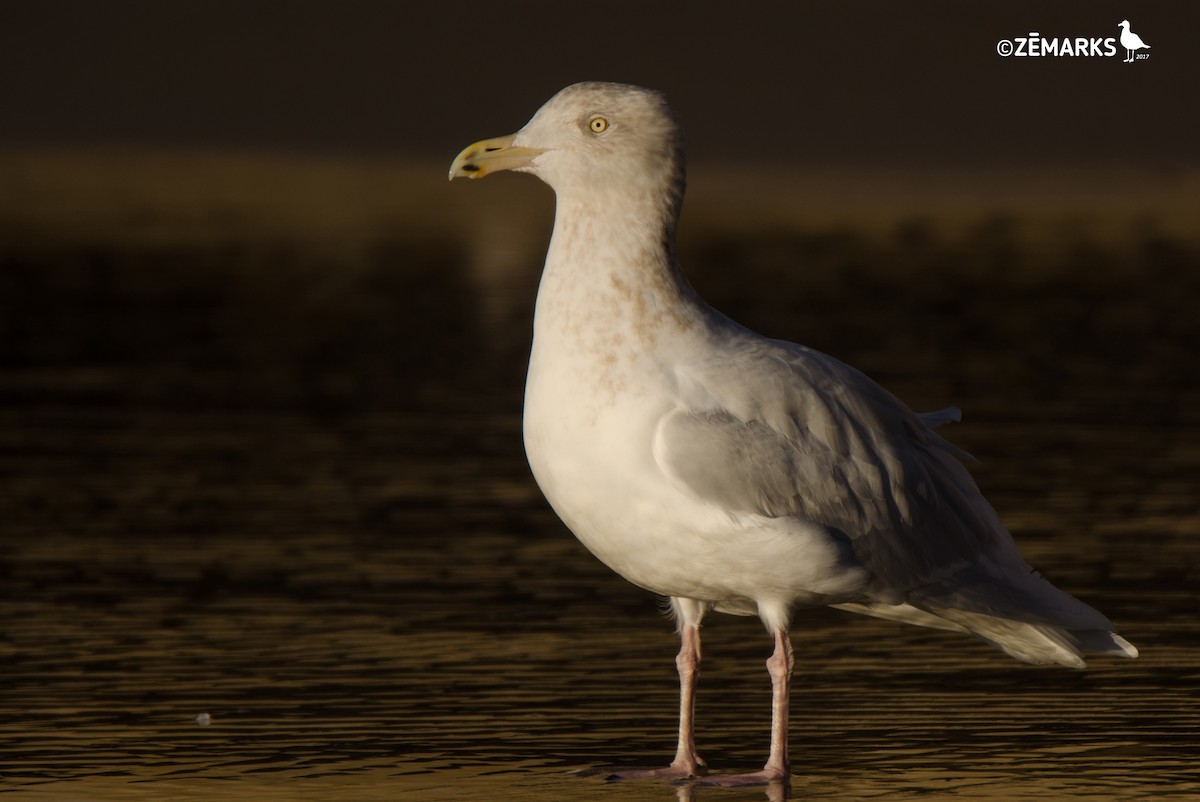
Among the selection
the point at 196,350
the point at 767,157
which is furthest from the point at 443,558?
the point at 767,157

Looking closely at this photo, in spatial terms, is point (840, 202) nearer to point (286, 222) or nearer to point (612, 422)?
point (286, 222)

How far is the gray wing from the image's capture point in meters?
6.87

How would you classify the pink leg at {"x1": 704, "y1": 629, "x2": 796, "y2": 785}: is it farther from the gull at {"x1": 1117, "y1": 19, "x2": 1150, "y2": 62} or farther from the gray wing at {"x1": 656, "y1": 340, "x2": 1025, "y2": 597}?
the gull at {"x1": 1117, "y1": 19, "x2": 1150, "y2": 62}

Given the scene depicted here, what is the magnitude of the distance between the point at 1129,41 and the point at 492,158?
45903mm

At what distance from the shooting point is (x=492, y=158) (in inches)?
290

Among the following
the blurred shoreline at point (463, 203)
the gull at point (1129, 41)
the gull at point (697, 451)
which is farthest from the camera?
the gull at point (1129, 41)

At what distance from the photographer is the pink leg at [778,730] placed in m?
7.02

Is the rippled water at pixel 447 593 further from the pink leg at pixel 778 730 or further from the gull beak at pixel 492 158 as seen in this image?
the gull beak at pixel 492 158

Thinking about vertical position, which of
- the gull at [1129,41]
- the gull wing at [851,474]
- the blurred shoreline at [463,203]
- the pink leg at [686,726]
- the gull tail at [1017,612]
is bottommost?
the pink leg at [686,726]

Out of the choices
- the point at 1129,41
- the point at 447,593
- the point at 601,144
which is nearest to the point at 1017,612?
the point at 601,144

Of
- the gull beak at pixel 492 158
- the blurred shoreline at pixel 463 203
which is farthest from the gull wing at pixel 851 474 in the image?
the blurred shoreline at pixel 463 203

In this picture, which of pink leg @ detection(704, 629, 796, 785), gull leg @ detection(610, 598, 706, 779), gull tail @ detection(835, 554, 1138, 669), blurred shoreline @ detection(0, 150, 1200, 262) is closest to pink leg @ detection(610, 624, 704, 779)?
gull leg @ detection(610, 598, 706, 779)

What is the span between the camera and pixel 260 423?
45.9ft

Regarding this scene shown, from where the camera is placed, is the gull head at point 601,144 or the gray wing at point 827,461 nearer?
the gray wing at point 827,461
